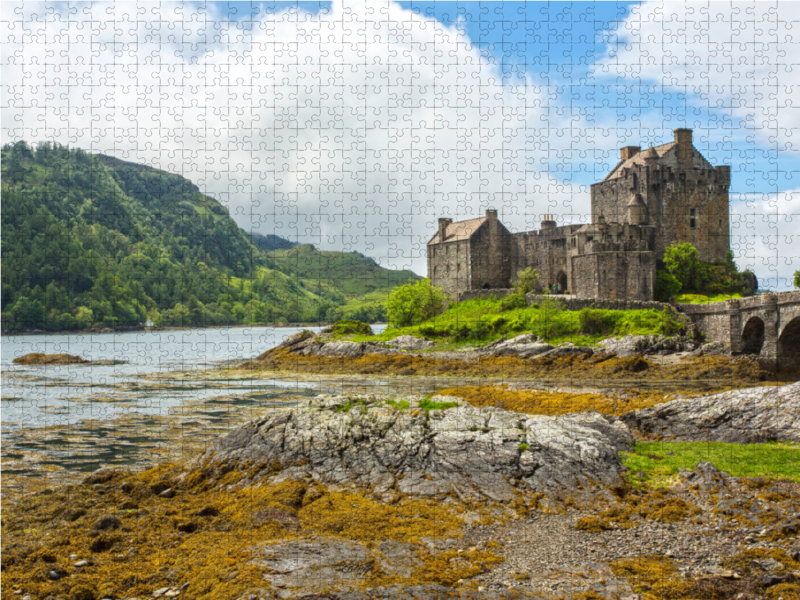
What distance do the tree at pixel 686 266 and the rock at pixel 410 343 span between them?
22.1m

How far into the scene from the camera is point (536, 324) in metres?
49.1

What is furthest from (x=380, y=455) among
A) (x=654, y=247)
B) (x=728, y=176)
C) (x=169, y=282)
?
(x=728, y=176)

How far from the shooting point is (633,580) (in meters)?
10.3

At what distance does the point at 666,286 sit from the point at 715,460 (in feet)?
132

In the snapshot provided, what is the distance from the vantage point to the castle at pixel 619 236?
51.2 meters

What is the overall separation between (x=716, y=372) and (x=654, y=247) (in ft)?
70.8

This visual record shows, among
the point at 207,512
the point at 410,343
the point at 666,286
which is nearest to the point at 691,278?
the point at 666,286

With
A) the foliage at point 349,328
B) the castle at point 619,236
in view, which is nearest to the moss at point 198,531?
the castle at point 619,236

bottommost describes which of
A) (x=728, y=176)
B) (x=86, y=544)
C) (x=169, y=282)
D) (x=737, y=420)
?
(x=86, y=544)

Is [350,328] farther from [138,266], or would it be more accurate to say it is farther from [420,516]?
[420,516]

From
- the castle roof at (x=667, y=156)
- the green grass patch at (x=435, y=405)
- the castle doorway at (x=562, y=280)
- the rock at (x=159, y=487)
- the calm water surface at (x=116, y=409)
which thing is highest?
the castle roof at (x=667, y=156)

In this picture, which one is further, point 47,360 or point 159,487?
point 47,360

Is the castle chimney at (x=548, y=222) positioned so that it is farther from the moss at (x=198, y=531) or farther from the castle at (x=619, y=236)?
the moss at (x=198, y=531)

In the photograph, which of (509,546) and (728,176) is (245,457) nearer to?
(509,546)
